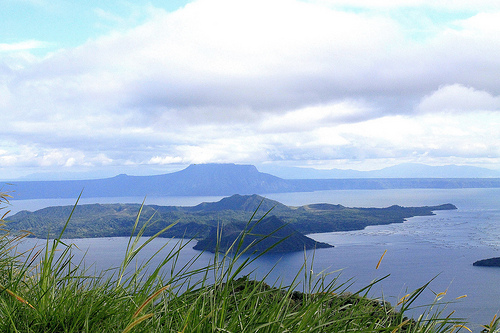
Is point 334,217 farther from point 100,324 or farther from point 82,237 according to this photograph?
point 100,324

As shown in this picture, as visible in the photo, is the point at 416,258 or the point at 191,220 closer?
the point at 416,258

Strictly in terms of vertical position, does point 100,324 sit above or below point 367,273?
above

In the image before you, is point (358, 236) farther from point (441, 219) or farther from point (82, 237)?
point (82, 237)

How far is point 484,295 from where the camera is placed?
54531 millimetres

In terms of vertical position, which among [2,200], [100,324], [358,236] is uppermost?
[2,200]

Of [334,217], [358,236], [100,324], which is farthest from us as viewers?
[334,217]

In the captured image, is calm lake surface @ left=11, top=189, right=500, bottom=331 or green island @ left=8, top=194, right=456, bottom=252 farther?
green island @ left=8, top=194, right=456, bottom=252

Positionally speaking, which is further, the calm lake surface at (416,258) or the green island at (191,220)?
the green island at (191,220)

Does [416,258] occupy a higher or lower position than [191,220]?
lower

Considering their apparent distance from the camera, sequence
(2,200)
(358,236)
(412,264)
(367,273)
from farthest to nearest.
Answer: (358,236), (412,264), (367,273), (2,200)

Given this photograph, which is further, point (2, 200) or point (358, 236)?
point (358, 236)

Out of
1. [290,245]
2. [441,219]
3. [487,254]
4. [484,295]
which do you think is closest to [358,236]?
[290,245]

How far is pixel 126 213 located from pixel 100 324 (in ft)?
639

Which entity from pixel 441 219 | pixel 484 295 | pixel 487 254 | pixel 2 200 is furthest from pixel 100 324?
pixel 441 219
